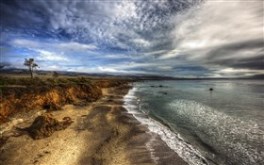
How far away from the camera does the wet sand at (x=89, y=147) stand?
1252 cm

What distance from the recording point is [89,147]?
14602mm

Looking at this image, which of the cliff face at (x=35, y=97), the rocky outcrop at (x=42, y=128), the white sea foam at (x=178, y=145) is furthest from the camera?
the cliff face at (x=35, y=97)

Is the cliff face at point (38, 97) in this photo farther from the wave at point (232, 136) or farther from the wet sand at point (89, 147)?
the wave at point (232, 136)

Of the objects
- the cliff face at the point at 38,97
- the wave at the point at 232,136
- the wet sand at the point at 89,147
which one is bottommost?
the wave at the point at 232,136

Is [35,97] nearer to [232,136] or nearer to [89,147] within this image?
[89,147]

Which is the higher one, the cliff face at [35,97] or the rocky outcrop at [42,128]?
the cliff face at [35,97]

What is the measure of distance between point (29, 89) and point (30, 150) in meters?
10.8

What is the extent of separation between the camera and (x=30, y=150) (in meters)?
13.6

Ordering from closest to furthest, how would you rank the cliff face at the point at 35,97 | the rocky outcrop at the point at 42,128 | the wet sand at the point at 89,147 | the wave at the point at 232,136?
the wet sand at the point at 89,147, the wave at the point at 232,136, the rocky outcrop at the point at 42,128, the cliff face at the point at 35,97

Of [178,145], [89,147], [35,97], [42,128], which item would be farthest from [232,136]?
[35,97]

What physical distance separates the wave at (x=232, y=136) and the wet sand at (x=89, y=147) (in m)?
4.30

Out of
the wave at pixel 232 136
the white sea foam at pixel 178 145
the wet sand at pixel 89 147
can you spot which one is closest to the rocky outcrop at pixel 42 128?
the wet sand at pixel 89 147

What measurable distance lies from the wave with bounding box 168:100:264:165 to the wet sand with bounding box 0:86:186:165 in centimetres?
430

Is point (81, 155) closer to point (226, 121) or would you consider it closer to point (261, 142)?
point (261, 142)
